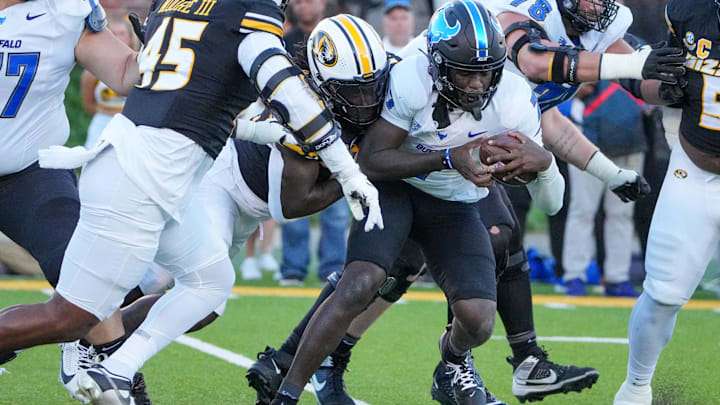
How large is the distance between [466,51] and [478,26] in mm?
130

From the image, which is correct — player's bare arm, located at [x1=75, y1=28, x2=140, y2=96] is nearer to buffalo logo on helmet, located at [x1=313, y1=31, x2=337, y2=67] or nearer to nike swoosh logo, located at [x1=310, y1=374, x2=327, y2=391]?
buffalo logo on helmet, located at [x1=313, y1=31, x2=337, y2=67]

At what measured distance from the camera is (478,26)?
3.86m

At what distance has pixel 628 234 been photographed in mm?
8008

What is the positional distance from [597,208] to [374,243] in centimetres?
477

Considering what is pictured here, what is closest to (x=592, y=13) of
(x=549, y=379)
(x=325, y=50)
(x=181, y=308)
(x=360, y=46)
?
(x=360, y=46)

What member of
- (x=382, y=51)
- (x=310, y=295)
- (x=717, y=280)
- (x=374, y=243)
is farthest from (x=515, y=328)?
(x=717, y=280)

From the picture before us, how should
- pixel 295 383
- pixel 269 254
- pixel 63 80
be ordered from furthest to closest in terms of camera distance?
pixel 269 254 → pixel 63 80 → pixel 295 383

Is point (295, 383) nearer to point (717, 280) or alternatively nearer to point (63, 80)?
point (63, 80)

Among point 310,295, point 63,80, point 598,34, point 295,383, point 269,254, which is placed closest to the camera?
point 295,383

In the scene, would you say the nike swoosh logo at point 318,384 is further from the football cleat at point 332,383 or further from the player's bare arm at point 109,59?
the player's bare arm at point 109,59

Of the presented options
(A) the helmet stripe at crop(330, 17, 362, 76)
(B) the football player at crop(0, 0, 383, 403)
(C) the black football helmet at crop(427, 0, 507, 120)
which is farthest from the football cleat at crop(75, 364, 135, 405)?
(C) the black football helmet at crop(427, 0, 507, 120)

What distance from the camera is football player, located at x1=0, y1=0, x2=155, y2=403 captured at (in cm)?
381

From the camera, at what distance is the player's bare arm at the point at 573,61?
3936 millimetres

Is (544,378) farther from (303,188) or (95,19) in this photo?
(95,19)
